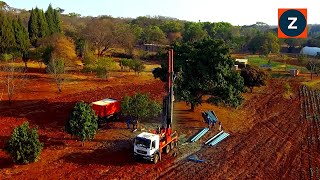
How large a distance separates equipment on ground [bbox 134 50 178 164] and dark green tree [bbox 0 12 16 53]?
44.8 meters

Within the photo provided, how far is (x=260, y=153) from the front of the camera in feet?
84.4

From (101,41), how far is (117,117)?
136 feet

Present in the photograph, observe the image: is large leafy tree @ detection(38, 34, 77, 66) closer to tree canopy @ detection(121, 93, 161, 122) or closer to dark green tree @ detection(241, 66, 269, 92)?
tree canopy @ detection(121, 93, 161, 122)

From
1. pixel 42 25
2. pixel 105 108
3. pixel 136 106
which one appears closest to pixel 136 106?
pixel 136 106

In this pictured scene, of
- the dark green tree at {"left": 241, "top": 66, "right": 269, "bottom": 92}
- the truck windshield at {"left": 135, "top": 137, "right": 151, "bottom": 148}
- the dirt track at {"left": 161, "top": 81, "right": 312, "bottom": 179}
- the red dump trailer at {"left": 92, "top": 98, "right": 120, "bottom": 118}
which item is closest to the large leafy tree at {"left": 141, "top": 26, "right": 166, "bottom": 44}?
the dark green tree at {"left": 241, "top": 66, "right": 269, "bottom": 92}

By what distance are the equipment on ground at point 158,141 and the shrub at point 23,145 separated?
6.22m

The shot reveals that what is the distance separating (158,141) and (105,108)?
8.41 m

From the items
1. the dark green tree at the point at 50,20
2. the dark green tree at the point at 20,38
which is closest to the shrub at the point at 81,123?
the dark green tree at the point at 20,38

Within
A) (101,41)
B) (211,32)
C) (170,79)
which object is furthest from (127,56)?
(170,79)

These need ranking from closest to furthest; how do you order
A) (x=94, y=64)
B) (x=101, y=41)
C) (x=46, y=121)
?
(x=46, y=121), (x=94, y=64), (x=101, y=41)

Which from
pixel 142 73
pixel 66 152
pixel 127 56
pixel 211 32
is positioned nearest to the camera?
pixel 66 152

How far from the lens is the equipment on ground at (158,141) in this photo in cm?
2227

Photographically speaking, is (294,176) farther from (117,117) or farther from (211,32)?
(211,32)

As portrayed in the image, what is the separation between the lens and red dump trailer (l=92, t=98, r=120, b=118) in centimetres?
2960
